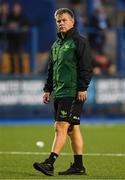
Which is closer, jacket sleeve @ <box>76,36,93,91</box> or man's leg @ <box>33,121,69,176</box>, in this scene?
man's leg @ <box>33,121,69,176</box>

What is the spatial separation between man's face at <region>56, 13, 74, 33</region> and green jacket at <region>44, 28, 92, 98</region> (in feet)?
0.26

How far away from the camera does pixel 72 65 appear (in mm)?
10680

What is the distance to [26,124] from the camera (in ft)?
67.6

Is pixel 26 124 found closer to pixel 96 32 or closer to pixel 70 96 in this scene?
pixel 96 32

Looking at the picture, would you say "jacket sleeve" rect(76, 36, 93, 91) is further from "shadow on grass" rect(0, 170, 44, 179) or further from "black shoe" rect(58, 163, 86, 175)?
"shadow on grass" rect(0, 170, 44, 179)

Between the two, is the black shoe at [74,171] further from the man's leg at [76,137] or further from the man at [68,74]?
the man's leg at [76,137]

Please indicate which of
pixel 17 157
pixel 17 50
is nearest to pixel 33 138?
pixel 17 157

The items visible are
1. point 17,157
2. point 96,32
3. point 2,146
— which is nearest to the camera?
point 17,157

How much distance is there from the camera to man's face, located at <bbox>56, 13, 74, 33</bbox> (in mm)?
10601

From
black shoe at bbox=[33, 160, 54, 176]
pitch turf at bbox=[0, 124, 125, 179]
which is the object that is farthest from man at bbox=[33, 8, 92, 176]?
pitch turf at bbox=[0, 124, 125, 179]

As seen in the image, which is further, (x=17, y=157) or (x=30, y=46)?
→ (x=30, y=46)

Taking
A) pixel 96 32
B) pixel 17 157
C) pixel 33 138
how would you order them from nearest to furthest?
pixel 17 157, pixel 33 138, pixel 96 32

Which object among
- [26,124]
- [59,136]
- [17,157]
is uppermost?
[59,136]

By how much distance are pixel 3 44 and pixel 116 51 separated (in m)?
3.59
